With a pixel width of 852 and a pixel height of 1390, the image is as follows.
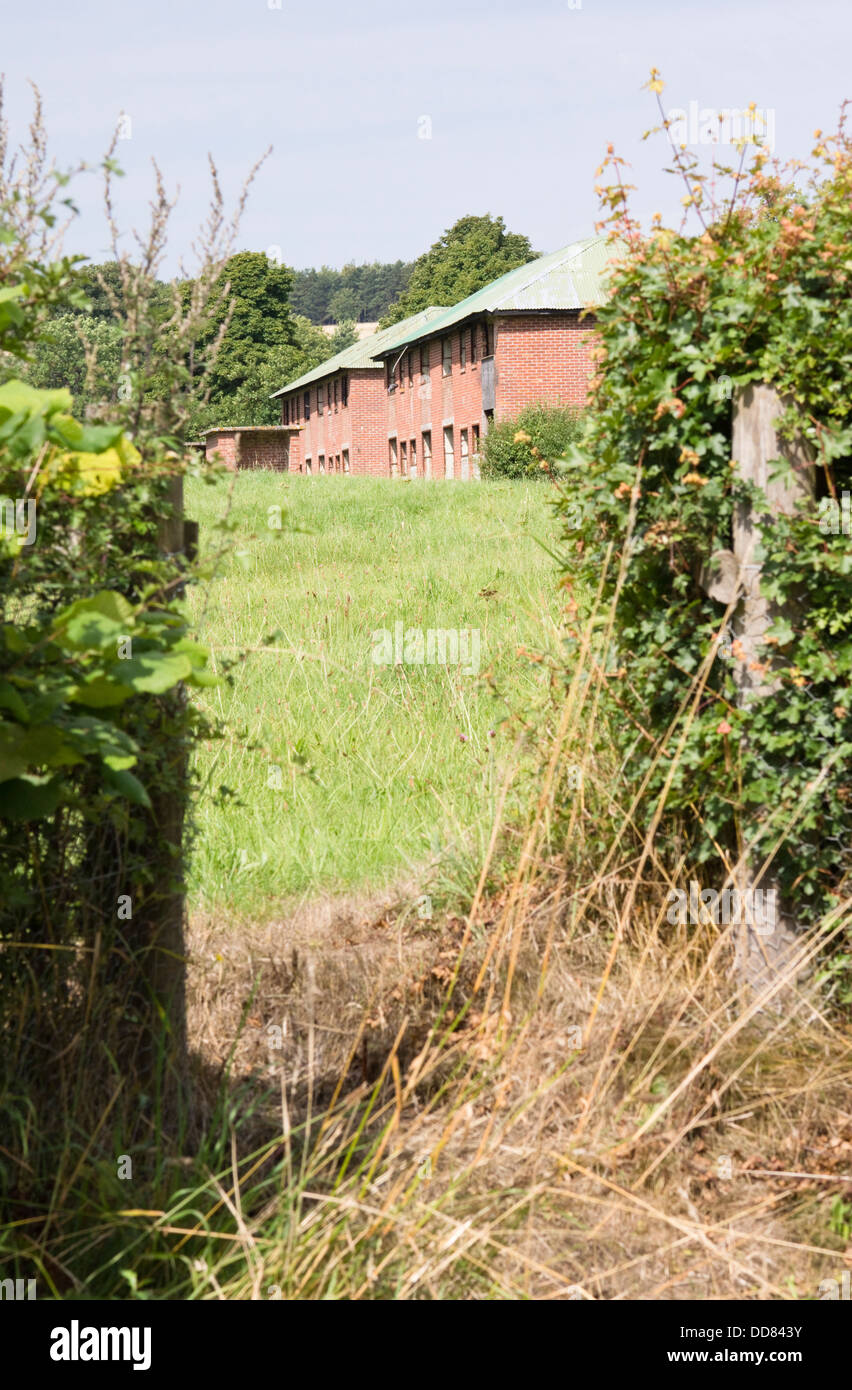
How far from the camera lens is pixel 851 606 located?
138 inches

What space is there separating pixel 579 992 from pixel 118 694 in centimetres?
211

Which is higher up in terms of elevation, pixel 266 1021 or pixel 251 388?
pixel 251 388

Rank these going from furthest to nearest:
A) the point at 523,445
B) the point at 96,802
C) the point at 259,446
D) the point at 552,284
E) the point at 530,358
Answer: the point at 259,446 < the point at 530,358 < the point at 552,284 < the point at 523,445 < the point at 96,802

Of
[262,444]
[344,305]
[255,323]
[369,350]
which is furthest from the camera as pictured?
[344,305]

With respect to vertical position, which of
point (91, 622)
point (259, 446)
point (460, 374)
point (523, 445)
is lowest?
point (91, 622)

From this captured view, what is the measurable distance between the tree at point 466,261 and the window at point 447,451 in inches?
1155

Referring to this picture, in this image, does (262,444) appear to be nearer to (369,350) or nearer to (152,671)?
(369,350)

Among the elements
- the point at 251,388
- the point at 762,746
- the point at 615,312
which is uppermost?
the point at 251,388

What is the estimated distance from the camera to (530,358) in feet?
121

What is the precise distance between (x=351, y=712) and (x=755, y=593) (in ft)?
11.5

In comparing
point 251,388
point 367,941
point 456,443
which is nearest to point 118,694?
point 367,941

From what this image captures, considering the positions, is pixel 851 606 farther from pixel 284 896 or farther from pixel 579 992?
pixel 284 896

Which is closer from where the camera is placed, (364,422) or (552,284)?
(552,284)

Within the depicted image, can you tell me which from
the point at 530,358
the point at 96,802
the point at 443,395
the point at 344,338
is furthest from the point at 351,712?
the point at 344,338
